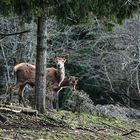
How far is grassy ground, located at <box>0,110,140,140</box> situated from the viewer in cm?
902

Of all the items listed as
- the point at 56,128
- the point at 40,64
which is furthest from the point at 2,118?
the point at 40,64

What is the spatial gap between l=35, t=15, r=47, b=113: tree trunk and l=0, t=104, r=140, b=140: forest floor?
0.48 meters

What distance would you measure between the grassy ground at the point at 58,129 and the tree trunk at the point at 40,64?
0.48 meters

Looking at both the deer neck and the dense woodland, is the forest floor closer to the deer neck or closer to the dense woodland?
the dense woodland

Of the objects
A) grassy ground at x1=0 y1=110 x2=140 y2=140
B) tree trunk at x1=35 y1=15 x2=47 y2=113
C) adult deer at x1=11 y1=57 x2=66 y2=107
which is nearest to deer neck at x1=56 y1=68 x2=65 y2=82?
adult deer at x1=11 y1=57 x2=66 y2=107

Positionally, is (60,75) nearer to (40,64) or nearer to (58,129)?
(40,64)

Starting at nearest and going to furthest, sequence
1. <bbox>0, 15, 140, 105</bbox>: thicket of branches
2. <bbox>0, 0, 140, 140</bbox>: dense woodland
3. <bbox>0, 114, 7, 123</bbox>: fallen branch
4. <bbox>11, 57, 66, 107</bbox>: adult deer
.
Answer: <bbox>0, 114, 7, 123</bbox>: fallen branch → <bbox>11, 57, 66, 107</bbox>: adult deer → <bbox>0, 0, 140, 140</bbox>: dense woodland → <bbox>0, 15, 140, 105</bbox>: thicket of branches

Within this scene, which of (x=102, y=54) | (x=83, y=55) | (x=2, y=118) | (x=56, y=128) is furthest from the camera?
(x=102, y=54)

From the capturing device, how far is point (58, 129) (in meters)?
10.0

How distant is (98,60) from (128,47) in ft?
6.64

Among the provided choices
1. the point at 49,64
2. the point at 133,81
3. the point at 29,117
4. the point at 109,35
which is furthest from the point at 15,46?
the point at 29,117

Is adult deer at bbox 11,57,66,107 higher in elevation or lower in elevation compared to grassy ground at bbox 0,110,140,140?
higher

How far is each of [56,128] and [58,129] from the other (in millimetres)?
77

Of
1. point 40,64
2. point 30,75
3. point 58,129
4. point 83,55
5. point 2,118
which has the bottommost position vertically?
point 58,129
